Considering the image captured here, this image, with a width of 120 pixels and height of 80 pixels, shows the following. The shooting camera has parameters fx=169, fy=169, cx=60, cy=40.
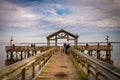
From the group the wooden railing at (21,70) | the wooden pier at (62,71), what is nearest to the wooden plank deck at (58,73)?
the wooden pier at (62,71)

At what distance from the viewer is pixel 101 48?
125 ft

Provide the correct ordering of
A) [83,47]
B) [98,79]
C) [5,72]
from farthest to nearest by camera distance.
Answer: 1. [83,47]
2. [98,79]
3. [5,72]

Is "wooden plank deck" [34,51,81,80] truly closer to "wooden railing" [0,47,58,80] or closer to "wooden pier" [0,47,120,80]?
"wooden pier" [0,47,120,80]

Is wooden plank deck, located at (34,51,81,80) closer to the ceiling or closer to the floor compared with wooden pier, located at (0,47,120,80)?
closer to the floor

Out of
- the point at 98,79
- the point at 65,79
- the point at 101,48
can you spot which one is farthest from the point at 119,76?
the point at 101,48

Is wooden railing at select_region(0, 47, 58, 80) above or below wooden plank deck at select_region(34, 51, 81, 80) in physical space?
above

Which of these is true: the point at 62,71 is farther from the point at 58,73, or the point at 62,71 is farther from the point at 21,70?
the point at 21,70

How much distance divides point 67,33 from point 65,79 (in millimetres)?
27051

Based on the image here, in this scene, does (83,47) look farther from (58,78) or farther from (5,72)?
(5,72)

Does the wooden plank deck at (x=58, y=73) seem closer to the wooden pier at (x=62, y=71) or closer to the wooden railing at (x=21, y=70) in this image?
the wooden pier at (x=62, y=71)

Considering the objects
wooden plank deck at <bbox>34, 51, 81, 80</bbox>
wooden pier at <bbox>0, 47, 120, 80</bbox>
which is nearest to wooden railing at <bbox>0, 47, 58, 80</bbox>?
wooden pier at <bbox>0, 47, 120, 80</bbox>

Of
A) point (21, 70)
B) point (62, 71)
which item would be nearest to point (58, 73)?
point (62, 71)

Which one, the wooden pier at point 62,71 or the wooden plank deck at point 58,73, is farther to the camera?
the wooden plank deck at point 58,73

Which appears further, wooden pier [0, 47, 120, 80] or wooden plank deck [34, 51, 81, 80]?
wooden plank deck [34, 51, 81, 80]
